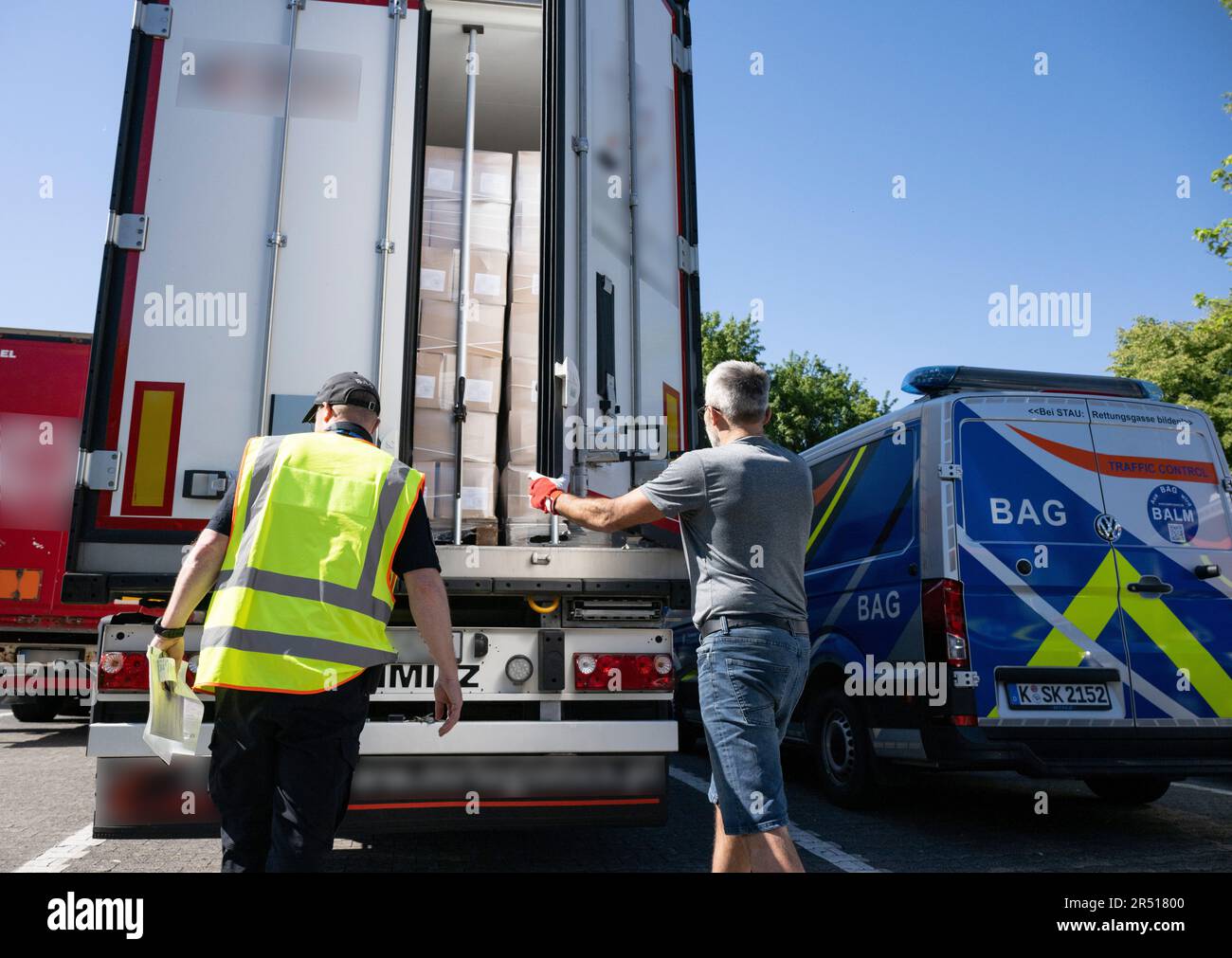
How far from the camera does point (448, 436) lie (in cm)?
440

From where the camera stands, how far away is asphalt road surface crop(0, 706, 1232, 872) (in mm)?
4402

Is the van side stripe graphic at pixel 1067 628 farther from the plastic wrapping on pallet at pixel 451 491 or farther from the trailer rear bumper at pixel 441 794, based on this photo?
the plastic wrapping on pallet at pixel 451 491

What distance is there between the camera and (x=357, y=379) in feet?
9.49

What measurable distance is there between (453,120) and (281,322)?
185cm

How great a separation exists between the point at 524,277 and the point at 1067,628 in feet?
10.5

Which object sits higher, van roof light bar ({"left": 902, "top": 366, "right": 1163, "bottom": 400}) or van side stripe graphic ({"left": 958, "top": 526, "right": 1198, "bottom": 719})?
van roof light bar ({"left": 902, "top": 366, "right": 1163, "bottom": 400})

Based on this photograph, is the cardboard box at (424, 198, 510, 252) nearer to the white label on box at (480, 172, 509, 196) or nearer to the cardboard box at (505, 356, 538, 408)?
the white label on box at (480, 172, 509, 196)

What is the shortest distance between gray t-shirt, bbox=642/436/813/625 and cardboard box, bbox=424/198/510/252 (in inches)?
84.6

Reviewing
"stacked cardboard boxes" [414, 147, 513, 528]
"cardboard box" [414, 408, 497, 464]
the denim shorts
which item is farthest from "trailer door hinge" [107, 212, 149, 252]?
the denim shorts

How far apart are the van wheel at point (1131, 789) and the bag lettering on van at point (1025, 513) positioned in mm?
1917

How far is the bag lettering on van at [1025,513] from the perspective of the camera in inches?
200
